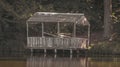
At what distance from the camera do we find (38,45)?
44000 mm

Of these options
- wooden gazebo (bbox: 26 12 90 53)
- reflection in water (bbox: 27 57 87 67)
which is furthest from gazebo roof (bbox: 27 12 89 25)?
reflection in water (bbox: 27 57 87 67)

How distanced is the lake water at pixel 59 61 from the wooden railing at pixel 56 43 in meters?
2.59

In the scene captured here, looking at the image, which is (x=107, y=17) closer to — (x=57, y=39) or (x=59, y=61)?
(x=57, y=39)

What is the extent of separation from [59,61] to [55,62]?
0.70 meters

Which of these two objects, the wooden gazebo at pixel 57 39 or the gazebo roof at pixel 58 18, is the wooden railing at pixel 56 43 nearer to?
the wooden gazebo at pixel 57 39

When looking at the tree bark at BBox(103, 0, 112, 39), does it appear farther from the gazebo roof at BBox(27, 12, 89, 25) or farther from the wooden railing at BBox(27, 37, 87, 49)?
the wooden railing at BBox(27, 37, 87, 49)

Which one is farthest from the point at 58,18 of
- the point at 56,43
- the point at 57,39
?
the point at 56,43

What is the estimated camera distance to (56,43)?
43938 millimetres

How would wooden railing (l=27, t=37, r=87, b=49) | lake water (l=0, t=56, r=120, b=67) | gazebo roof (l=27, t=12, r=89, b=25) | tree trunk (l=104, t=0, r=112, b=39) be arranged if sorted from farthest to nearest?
tree trunk (l=104, t=0, r=112, b=39)
gazebo roof (l=27, t=12, r=89, b=25)
wooden railing (l=27, t=37, r=87, b=49)
lake water (l=0, t=56, r=120, b=67)

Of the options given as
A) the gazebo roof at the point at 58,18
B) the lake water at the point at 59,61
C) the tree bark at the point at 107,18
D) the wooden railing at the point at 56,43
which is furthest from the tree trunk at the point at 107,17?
the lake water at the point at 59,61

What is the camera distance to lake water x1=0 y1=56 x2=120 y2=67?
3572 centimetres

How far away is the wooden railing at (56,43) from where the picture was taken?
43.5 metres

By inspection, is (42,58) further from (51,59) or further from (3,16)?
(3,16)

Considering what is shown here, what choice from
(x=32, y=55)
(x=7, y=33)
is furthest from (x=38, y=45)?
(x=7, y=33)
